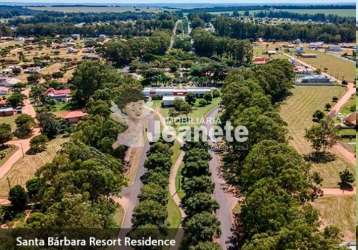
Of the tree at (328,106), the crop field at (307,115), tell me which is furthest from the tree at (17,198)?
the tree at (328,106)

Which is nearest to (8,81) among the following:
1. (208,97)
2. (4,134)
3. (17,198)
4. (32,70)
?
(32,70)

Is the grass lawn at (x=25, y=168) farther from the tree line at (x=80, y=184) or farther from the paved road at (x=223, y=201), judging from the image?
the paved road at (x=223, y=201)

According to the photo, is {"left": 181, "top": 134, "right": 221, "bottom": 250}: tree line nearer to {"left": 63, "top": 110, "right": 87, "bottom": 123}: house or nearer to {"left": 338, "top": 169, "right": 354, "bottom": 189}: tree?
{"left": 338, "top": 169, "right": 354, "bottom": 189}: tree

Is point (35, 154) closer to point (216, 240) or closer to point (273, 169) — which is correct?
point (216, 240)

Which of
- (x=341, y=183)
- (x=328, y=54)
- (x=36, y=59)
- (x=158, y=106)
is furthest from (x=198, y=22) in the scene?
(x=341, y=183)

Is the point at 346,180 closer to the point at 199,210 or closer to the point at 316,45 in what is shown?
the point at 199,210

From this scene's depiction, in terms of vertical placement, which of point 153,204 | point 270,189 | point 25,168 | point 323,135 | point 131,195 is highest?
point 270,189
